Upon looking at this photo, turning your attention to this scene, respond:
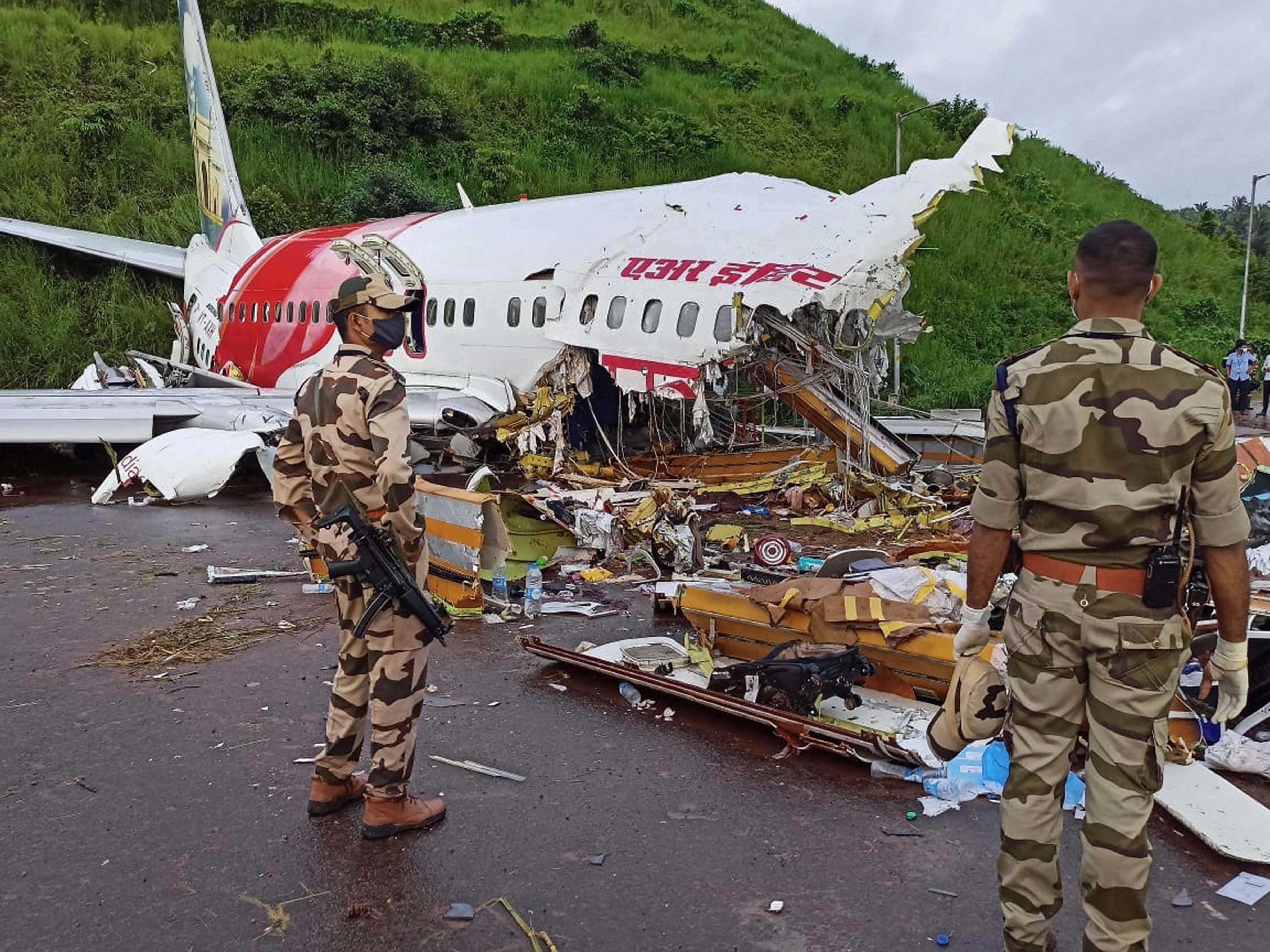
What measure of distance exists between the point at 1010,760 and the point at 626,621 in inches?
152

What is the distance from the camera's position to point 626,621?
250 inches

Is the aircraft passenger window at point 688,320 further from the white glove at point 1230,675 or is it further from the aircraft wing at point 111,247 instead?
the aircraft wing at point 111,247

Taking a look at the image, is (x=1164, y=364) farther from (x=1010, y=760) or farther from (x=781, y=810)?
(x=781, y=810)

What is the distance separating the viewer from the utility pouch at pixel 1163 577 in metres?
2.45

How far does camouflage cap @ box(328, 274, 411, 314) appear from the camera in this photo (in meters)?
3.66

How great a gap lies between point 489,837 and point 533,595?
3035mm

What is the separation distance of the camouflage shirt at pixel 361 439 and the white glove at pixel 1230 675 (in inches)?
110

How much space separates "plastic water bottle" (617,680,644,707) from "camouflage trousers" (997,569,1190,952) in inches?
99.2

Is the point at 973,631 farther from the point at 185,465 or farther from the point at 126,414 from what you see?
the point at 126,414

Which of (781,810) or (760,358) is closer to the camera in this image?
(781,810)

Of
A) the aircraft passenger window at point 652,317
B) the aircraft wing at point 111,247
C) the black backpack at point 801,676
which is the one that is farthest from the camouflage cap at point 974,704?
the aircraft wing at point 111,247

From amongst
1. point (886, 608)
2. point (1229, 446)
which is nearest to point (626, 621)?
point (886, 608)

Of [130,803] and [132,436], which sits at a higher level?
[132,436]

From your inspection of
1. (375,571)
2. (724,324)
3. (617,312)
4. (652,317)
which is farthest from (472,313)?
(375,571)
